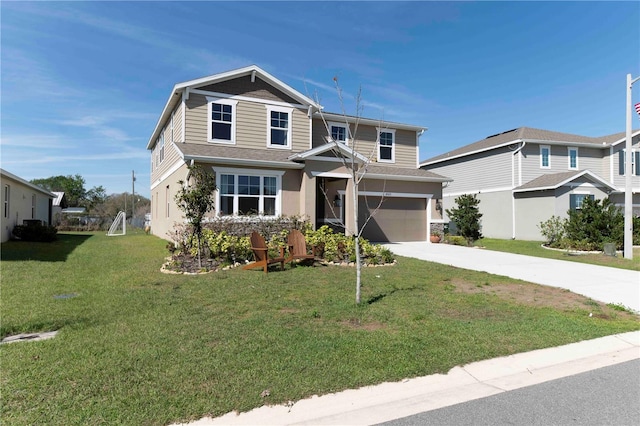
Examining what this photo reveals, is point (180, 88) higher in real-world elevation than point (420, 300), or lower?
higher

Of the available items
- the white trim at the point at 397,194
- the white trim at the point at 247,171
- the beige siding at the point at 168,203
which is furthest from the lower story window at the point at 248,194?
the white trim at the point at 397,194

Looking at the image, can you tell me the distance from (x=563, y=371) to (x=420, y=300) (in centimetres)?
296

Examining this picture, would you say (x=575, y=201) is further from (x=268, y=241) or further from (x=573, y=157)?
(x=268, y=241)

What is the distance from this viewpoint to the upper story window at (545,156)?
23422mm

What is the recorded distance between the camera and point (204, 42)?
1288cm

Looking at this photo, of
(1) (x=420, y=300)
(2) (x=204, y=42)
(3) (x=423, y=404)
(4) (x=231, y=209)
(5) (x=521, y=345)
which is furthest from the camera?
(4) (x=231, y=209)

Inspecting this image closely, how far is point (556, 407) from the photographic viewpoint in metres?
3.44

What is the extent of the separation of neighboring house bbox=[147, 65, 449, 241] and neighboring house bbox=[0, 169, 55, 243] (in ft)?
21.0

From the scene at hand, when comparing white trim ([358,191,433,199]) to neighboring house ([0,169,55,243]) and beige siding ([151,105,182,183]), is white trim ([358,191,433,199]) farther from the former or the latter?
neighboring house ([0,169,55,243])

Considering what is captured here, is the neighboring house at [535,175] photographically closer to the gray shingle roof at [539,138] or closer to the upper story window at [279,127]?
the gray shingle roof at [539,138]

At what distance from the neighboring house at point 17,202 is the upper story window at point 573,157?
3043 cm

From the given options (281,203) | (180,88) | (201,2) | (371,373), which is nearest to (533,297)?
(371,373)

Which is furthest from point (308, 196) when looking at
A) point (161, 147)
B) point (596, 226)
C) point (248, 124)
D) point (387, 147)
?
point (596, 226)

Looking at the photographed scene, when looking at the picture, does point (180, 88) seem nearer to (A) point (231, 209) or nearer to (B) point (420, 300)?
(A) point (231, 209)
